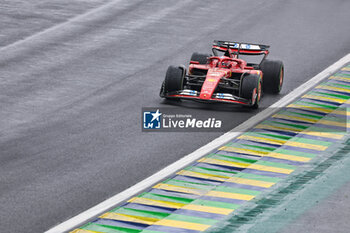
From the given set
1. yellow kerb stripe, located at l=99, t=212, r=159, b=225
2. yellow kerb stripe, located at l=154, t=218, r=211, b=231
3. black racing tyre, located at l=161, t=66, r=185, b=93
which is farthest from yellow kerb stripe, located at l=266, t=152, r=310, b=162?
yellow kerb stripe, located at l=99, t=212, r=159, b=225

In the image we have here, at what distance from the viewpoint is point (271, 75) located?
22.4m

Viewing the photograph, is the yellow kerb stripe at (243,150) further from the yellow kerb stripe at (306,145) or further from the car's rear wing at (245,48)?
the car's rear wing at (245,48)

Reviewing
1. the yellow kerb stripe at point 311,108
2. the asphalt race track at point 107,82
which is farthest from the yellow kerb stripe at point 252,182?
the yellow kerb stripe at point 311,108

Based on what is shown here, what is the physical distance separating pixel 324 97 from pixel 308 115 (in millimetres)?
1861

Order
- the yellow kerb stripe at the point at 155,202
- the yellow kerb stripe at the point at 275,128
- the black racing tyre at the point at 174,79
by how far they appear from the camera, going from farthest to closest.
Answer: the black racing tyre at the point at 174,79, the yellow kerb stripe at the point at 275,128, the yellow kerb stripe at the point at 155,202

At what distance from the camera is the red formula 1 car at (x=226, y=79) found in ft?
67.8

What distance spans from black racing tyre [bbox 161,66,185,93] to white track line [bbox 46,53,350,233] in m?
2.22

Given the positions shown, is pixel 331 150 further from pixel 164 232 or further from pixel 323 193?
pixel 164 232

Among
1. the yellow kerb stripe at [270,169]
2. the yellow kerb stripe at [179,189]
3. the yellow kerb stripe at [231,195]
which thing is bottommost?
the yellow kerb stripe at [231,195]

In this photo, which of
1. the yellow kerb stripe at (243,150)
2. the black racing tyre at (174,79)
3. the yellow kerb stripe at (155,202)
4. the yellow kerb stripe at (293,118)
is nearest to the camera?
the yellow kerb stripe at (155,202)

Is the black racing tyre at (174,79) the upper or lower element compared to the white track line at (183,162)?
upper

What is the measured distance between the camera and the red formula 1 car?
20.7 metres

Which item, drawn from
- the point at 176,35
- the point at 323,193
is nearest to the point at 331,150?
the point at 323,193

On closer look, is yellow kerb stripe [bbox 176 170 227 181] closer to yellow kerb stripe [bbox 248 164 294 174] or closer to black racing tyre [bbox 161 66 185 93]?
yellow kerb stripe [bbox 248 164 294 174]
